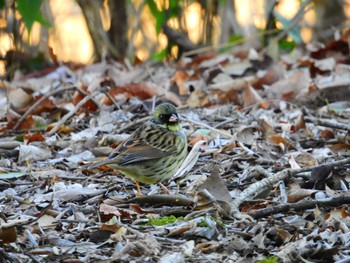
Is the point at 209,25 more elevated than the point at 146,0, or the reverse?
the point at 146,0

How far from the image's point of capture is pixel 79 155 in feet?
20.1

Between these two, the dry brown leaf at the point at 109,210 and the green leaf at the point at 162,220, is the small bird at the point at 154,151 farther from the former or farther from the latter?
the green leaf at the point at 162,220

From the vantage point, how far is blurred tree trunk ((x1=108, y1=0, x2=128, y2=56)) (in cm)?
1037

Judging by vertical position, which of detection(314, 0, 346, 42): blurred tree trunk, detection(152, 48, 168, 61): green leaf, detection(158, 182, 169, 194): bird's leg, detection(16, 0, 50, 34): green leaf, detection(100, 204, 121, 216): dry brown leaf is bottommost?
detection(314, 0, 346, 42): blurred tree trunk

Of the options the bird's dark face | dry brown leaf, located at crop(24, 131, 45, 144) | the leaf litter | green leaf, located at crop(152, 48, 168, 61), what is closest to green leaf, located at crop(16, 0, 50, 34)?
the leaf litter

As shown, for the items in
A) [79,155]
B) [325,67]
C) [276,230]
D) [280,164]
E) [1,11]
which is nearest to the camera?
[276,230]

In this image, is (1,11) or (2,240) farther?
(1,11)

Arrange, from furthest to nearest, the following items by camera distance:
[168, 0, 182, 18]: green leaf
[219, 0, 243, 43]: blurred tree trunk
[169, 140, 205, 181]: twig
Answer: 1. [219, 0, 243, 43]: blurred tree trunk
2. [168, 0, 182, 18]: green leaf
3. [169, 140, 205, 181]: twig

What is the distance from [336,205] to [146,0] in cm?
548

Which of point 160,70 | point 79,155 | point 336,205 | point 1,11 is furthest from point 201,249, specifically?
point 1,11

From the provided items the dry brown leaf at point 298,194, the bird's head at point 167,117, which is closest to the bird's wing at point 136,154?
the bird's head at point 167,117

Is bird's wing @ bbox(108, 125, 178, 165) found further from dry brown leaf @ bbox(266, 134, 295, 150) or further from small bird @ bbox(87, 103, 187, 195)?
dry brown leaf @ bbox(266, 134, 295, 150)

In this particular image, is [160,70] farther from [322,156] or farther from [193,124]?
[322,156]

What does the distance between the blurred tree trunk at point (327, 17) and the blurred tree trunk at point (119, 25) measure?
9.59 ft
